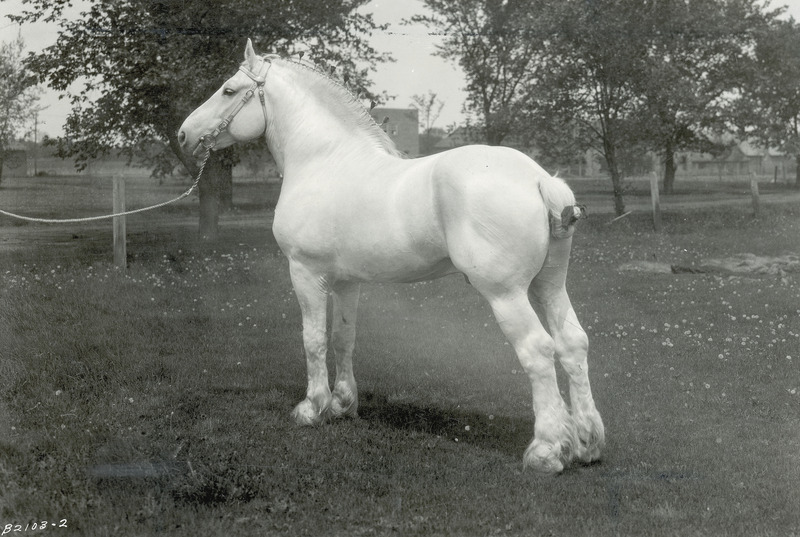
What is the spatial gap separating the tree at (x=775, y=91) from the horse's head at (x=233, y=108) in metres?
11.7

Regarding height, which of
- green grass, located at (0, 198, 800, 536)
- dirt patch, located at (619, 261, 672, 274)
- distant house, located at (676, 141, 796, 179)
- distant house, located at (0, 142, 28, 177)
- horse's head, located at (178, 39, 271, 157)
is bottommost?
green grass, located at (0, 198, 800, 536)

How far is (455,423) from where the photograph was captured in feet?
18.8

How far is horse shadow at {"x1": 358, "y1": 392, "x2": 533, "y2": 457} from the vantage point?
5309 millimetres

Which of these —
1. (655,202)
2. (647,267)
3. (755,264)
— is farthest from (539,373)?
(655,202)

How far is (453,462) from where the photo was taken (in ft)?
16.0

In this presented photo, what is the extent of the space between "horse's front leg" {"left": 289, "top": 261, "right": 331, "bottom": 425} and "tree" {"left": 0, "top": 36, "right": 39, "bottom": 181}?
5761 millimetres

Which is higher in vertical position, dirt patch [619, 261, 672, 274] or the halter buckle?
the halter buckle

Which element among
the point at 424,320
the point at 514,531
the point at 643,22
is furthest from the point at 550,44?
the point at 514,531

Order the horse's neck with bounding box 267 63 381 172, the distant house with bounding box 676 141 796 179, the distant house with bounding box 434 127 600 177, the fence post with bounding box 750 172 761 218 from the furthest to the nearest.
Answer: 1. the distant house with bounding box 676 141 796 179
2. the fence post with bounding box 750 172 761 218
3. the distant house with bounding box 434 127 600 177
4. the horse's neck with bounding box 267 63 381 172

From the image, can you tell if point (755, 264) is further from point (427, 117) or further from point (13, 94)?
point (13, 94)

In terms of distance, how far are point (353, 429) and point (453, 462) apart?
1007 millimetres

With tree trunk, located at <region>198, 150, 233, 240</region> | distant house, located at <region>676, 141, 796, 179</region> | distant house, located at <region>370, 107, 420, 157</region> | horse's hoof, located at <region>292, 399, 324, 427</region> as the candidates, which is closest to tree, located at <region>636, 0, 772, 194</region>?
distant house, located at <region>676, 141, 796, 179</region>

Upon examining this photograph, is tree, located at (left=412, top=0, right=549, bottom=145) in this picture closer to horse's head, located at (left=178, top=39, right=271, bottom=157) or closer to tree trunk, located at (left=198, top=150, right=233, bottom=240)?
horse's head, located at (left=178, top=39, right=271, bottom=157)

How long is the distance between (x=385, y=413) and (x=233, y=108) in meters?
2.79
